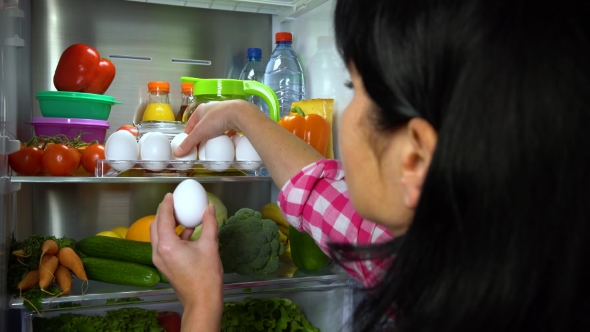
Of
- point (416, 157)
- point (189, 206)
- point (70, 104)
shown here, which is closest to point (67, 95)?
point (70, 104)

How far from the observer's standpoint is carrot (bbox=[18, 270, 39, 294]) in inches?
43.2

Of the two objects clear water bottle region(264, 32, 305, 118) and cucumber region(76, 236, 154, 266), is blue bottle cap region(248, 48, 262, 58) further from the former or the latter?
cucumber region(76, 236, 154, 266)

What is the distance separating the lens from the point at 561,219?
40cm

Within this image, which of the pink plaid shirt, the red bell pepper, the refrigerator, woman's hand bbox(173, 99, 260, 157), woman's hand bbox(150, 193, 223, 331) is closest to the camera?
woman's hand bbox(150, 193, 223, 331)

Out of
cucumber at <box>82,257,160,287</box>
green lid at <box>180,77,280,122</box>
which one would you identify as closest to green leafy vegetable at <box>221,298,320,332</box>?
cucumber at <box>82,257,160,287</box>

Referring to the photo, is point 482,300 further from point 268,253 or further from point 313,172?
point 268,253

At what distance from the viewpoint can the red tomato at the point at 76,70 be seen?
1.31 metres

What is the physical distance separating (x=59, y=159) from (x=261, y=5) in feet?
2.54

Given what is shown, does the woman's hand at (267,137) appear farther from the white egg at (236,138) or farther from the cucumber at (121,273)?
the cucumber at (121,273)

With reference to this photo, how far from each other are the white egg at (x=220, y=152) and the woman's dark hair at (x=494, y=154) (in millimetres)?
770

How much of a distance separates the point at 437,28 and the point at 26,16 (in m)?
1.32

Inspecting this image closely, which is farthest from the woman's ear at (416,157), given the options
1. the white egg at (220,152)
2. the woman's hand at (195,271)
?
→ the white egg at (220,152)

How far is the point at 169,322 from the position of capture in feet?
4.59

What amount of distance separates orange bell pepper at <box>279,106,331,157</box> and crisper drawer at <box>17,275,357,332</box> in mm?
337
